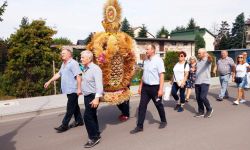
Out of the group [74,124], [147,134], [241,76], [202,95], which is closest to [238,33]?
[241,76]

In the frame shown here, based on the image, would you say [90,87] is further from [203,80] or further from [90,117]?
[203,80]

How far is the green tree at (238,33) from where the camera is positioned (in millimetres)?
67125

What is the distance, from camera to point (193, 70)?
933cm

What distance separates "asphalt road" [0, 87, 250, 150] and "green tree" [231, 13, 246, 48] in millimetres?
62212

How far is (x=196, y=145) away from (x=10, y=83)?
9892 mm

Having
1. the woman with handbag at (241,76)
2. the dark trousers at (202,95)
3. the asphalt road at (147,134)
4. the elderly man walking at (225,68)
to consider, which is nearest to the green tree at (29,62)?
the asphalt road at (147,134)

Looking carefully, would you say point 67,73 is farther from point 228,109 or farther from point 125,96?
point 228,109

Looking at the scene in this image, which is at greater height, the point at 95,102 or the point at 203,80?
the point at 203,80

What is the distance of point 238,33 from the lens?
71.7 metres

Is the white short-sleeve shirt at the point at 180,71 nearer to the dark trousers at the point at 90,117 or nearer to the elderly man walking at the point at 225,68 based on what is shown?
the elderly man walking at the point at 225,68

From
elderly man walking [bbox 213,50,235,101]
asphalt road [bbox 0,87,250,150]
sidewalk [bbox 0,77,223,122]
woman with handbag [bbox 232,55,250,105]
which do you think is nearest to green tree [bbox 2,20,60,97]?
sidewalk [bbox 0,77,223,122]

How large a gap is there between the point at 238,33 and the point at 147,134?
71.1 m

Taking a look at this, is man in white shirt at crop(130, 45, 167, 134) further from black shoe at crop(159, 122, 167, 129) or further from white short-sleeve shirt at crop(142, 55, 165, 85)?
black shoe at crop(159, 122, 167, 129)

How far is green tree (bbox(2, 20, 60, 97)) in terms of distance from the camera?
12.9 meters
